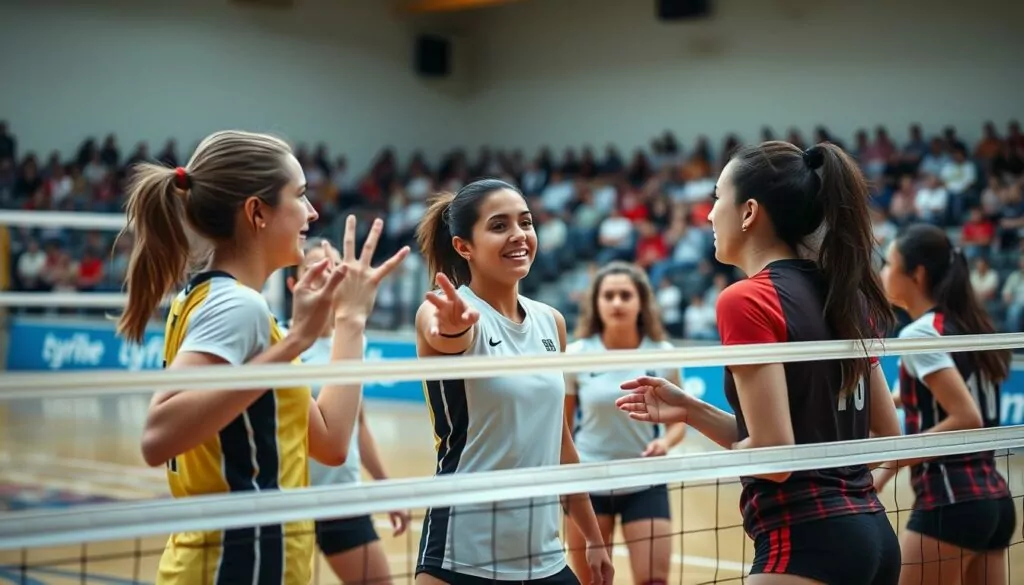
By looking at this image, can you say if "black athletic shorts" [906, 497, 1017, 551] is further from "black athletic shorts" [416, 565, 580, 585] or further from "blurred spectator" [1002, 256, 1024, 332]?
"blurred spectator" [1002, 256, 1024, 332]

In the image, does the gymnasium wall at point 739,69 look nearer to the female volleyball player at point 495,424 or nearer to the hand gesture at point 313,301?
the female volleyball player at point 495,424

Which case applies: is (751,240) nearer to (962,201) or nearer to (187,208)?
(187,208)

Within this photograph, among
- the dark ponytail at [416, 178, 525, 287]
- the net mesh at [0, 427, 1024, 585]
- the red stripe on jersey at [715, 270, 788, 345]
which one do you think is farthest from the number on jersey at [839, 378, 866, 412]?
the dark ponytail at [416, 178, 525, 287]

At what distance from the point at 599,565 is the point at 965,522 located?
142cm

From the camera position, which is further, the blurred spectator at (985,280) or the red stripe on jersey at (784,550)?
the blurred spectator at (985,280)

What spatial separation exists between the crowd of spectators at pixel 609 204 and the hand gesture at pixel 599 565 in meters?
9.71

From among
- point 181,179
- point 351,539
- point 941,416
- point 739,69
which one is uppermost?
point 739,69

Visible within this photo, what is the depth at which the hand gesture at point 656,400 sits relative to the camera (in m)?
2.62

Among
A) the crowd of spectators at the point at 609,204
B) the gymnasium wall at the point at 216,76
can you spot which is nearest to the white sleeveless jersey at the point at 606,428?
the crowd of spectators at the point at 609,204

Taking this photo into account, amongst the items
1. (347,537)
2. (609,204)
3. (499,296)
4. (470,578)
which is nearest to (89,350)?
(609,204)

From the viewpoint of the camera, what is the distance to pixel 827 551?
248cm

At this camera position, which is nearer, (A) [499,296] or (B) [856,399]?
(B) [856,399]

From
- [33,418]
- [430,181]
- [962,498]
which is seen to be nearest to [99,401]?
[33,418]

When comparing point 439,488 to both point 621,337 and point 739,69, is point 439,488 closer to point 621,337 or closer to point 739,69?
point 621,337
